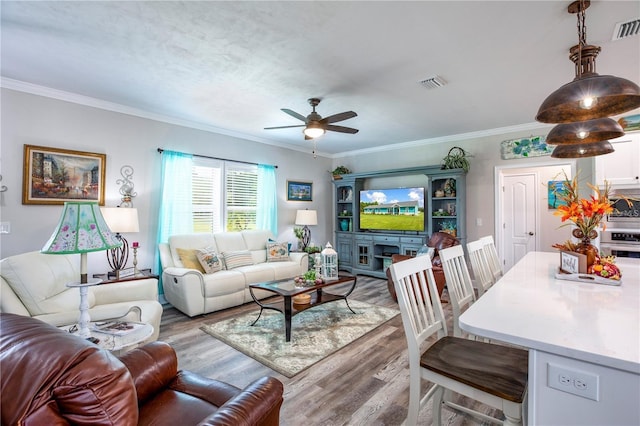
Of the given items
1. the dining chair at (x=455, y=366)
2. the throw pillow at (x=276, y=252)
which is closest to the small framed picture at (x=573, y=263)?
the dining chair at (x=455, y=366)

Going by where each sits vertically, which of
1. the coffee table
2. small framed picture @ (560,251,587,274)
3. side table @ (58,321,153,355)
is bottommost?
the coffee table

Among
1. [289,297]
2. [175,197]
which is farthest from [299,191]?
[289,297]

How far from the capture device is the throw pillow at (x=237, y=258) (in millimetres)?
4348

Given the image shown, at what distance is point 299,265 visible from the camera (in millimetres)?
4961

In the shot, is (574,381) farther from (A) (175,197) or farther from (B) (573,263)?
(A) (175,197)

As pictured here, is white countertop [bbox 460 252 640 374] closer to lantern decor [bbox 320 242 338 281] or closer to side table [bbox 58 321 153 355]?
side table [bbox 58 321 153 355]

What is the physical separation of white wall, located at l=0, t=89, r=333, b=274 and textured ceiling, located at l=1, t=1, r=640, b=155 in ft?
0.84

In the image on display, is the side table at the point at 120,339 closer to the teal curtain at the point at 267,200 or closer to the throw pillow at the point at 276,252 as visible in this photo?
the throw pillow at the point at 276,252

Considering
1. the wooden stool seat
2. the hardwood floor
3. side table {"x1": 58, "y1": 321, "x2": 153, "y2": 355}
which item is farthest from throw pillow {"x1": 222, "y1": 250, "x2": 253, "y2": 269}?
the wooden stool seat

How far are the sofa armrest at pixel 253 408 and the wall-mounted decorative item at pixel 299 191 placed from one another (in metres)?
4.93

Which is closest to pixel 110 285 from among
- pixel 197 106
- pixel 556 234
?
pixel 197 106

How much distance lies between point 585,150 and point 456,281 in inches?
49.9

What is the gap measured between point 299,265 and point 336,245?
1.92 metres

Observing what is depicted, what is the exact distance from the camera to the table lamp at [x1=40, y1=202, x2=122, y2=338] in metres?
1.61
